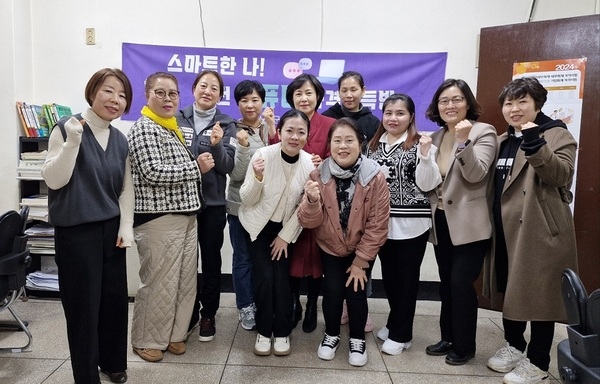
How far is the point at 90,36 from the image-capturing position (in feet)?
10.1

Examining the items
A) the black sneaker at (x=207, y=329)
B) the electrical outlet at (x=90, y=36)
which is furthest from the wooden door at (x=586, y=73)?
the electrical outlet at (x=90, y=36)

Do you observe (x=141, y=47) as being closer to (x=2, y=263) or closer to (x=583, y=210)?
(x=2, y=263)

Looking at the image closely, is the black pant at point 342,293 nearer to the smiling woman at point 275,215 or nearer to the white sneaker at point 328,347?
the white sneaker at point 328,347

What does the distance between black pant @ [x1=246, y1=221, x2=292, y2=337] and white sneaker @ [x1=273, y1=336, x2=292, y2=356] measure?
0.10 ft

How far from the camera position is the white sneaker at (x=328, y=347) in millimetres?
2102

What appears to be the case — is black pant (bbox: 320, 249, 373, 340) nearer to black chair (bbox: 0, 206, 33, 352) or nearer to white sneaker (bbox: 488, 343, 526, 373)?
white sneaker (bbox: 488, 343, 526, 373)

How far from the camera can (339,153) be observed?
2.00 m

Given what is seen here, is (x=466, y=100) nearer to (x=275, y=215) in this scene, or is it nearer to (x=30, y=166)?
(x=275, y=215)

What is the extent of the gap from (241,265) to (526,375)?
5.36 feet

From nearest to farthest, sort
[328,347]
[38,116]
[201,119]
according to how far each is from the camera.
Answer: [328,347] < [201,119] < [38,116]

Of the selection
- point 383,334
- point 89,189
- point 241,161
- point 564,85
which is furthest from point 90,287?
point 564,85

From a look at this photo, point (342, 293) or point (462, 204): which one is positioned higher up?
point (462, 204)

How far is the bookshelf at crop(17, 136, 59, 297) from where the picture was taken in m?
2.82

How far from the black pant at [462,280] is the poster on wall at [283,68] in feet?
4.30
